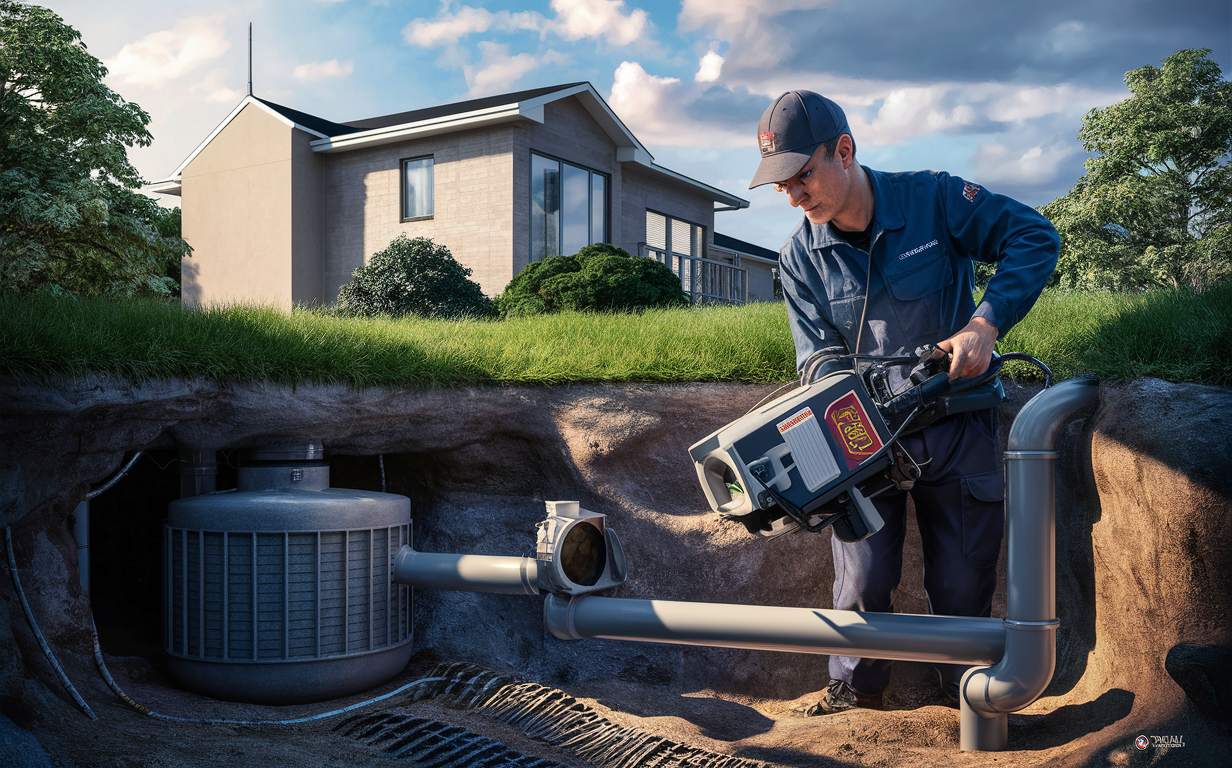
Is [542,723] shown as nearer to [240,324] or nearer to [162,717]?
[162,717]

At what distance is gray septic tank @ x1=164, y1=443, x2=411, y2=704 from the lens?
11.6 feet

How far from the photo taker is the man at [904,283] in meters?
2.74

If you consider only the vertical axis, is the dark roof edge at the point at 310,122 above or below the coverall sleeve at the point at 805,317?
above

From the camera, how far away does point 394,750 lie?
315 cm

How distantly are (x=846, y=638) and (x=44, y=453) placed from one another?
319cm

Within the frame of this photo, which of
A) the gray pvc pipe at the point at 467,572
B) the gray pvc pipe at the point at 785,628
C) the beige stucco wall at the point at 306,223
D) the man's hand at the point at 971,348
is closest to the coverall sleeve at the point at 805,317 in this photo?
the man's hand at the point at 971,348

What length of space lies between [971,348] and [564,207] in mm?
13168

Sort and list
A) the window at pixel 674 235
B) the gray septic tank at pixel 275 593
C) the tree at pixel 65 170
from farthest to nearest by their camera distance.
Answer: the window at pixel 674 235 < the tree at pixel 65 170 < the gray septic tank at pixel 275 593

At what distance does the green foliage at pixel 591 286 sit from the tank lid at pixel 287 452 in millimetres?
6311

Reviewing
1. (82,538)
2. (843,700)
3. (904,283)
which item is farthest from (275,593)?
(904,283)

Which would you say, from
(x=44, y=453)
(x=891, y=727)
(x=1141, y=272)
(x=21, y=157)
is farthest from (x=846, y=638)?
(x=1141, y=272)

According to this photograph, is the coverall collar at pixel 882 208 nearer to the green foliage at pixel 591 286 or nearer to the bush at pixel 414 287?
the green foliage at pixel 591 286

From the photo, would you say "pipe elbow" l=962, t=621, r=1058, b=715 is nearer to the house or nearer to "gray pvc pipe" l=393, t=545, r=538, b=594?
"gray pvc pipe" l=393, t=545, r=538, b=594

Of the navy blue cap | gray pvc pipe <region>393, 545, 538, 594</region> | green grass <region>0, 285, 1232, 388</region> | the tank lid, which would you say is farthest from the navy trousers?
the tank lid
